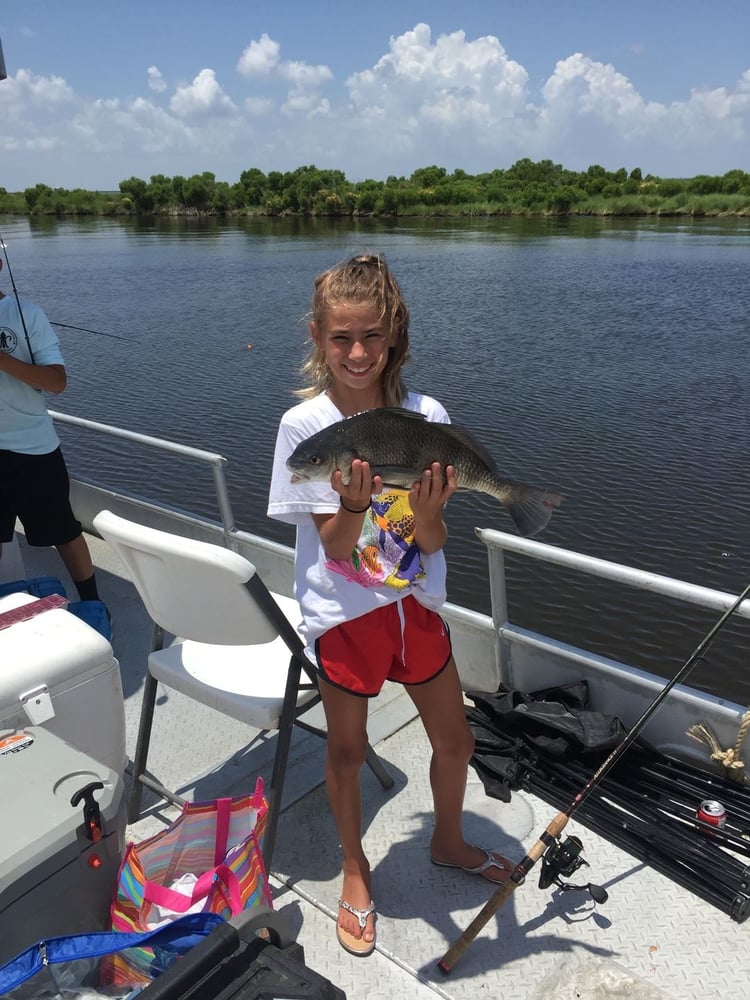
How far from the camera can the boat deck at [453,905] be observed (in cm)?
241

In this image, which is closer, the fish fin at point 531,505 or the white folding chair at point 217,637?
the fish fin at point 531,505

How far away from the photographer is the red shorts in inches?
92.2

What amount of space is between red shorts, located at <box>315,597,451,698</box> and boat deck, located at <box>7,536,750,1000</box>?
3.09 feet

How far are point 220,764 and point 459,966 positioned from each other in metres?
1.48

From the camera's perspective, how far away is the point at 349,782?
248 cm

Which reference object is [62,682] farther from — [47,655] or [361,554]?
[361,554]

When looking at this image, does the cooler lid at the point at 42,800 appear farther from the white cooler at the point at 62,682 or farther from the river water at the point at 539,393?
the river water at the point at 539,393

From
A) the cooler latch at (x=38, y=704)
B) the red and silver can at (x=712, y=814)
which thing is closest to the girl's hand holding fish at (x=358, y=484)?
the cooler latch at (x=38, y=704)

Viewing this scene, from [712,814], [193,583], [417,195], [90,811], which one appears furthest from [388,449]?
[417,195]

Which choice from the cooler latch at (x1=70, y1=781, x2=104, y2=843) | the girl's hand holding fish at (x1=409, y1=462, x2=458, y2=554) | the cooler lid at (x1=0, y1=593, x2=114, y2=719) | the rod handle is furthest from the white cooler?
the rod handle

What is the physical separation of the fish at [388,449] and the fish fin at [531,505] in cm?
18

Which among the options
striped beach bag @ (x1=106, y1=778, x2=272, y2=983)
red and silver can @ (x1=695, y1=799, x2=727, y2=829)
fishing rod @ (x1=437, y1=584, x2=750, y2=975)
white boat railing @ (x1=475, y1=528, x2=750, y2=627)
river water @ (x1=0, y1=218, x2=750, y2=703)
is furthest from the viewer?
river water @ (x1=0, y1=218, x2=750, y2=703)

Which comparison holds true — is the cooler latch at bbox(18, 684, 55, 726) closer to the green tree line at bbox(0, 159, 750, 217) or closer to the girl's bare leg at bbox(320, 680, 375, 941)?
the girl's bare leg at bbox(320, 680, 375, 941)

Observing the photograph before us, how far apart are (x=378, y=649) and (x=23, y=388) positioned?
273 cm
